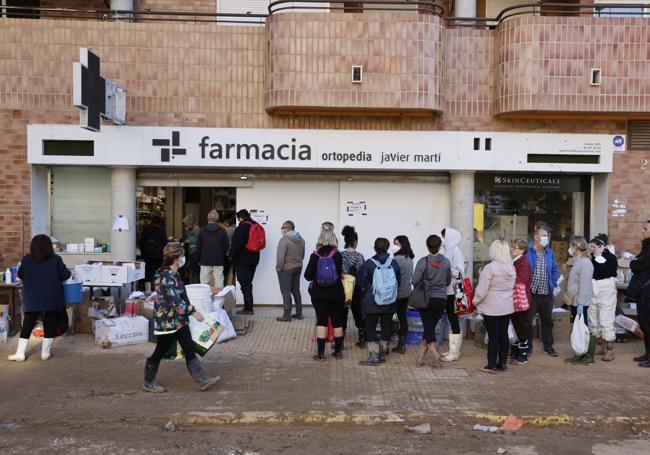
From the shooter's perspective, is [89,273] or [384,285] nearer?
[384,285]

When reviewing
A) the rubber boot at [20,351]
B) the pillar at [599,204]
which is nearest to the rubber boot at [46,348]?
the rubber boot at [20,351]

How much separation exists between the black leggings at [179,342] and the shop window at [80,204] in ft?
18.2

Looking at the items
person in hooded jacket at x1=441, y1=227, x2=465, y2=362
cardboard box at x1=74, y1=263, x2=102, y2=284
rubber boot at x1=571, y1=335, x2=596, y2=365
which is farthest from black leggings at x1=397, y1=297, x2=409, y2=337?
cardboard box at x1=74, y1=263, x2=102, y2=284

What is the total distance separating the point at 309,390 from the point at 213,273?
453cm

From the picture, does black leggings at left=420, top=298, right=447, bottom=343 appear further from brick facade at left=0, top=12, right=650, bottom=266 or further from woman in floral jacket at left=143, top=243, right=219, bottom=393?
brick facade at left=0, top=12, right=650, bottom=266

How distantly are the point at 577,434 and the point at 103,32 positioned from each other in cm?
979

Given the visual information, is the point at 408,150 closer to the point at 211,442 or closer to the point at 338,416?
the point at 338,416

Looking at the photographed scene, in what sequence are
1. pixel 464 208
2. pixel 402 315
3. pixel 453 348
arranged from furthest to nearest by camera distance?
pixel 464 208, pixel 402 315, pixel 453 348

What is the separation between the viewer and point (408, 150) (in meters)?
11.6

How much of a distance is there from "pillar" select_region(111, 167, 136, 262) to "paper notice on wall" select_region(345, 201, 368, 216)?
156 inches

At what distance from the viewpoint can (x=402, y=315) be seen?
9469 millimetres

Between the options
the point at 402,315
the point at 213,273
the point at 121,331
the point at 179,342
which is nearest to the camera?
the point at 179,342

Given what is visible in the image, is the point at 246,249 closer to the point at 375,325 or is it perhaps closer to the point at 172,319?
the point at 375,325

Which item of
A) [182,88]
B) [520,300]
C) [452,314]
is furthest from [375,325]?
[182,88]
